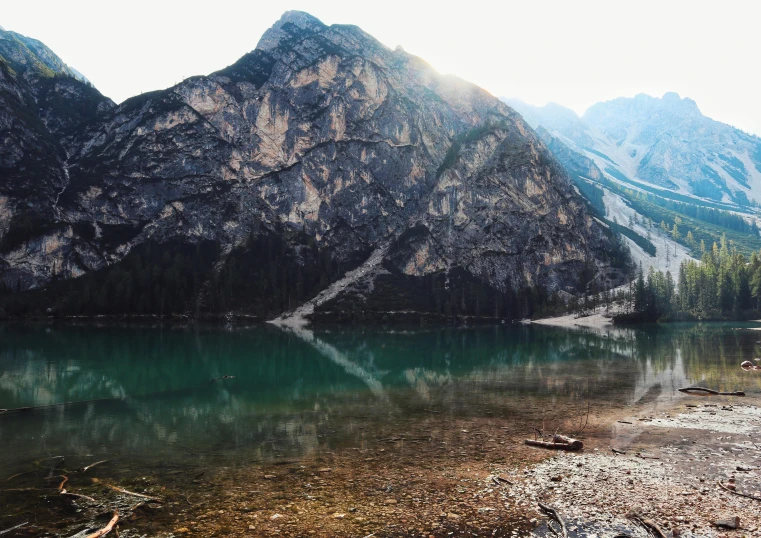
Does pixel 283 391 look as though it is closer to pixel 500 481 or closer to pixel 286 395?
pixel 286 395

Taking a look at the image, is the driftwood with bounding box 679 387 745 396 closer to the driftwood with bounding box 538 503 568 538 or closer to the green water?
the green water

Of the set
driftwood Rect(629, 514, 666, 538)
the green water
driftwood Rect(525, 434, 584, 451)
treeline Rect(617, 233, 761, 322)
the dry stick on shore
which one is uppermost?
treeline Rect(617, 233, 761, 322)

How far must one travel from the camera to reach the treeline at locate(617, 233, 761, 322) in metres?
159

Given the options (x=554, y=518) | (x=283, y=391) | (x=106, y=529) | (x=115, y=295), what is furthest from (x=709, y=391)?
(x=115, y=295)

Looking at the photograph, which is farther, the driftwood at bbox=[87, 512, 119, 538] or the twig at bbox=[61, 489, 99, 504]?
the twig at bbox=[61, 489, 99, 504]

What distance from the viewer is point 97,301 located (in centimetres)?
17288

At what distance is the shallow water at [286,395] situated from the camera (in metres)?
25.0

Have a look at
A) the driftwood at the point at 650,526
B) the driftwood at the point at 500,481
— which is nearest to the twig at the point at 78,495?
the driftwood at the point at 500,481

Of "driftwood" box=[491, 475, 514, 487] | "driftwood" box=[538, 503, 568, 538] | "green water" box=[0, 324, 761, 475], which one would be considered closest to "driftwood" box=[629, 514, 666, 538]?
"driftwood" box=[538, 503, 568, 538]

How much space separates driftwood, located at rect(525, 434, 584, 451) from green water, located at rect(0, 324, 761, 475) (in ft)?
11.9

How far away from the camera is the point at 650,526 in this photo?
14.4 meters

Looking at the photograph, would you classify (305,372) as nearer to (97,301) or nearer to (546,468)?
(546,468)

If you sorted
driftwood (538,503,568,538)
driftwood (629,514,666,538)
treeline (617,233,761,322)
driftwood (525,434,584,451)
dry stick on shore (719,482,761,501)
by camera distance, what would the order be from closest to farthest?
driftwood (629,514,666,538) < driftwood (538,503,568,538) < dry stick on shore (719,482,761,501) < driftwood (525,434,584,451) < treeline (617,233,761,322)

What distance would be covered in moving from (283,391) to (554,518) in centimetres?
3267
